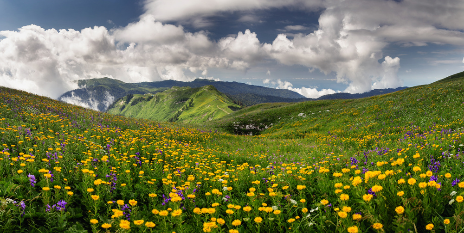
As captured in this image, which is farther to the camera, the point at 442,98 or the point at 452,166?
the point at 442,98

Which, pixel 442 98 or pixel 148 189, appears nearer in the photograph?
pixel 148 189

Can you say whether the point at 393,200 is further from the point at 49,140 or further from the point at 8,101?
the point at 8,101

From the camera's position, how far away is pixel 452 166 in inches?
222

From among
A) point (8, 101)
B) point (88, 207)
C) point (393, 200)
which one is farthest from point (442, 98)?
point (8, 101)

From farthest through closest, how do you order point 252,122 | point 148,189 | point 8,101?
1. point 252,122
2. point 8,101
3. point 148,189

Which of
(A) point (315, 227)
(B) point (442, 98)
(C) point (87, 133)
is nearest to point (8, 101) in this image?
(C) point (87, 133)

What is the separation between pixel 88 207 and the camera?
4301mm

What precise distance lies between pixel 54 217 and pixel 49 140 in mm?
5474

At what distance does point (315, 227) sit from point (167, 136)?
1277 cm

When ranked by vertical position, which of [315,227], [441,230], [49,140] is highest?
[49,140]

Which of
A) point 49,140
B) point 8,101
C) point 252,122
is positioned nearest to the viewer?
point 49,140

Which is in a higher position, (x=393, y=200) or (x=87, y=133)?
(x=87, y=133)

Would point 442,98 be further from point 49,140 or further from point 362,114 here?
point 49,140

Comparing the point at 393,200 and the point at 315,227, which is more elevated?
the point at 393,200
